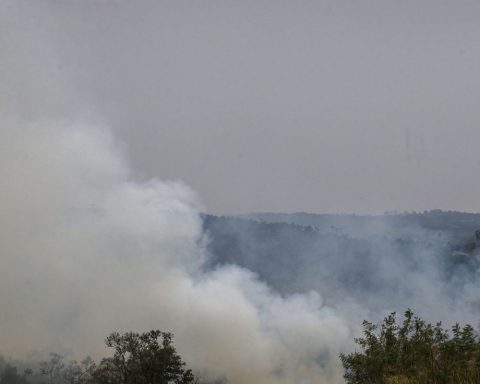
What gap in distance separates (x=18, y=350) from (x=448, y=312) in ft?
466

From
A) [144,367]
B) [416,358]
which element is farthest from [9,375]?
[416,358]

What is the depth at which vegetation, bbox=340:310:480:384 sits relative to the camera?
72.2 ft

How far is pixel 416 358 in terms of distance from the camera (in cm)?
2700

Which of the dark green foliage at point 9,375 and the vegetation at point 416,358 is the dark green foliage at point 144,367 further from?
the dark green foliage at point 9,375

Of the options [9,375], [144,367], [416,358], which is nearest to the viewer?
[416,358]

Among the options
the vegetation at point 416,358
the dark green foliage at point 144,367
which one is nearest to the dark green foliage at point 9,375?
the dark green foliage at point 144,367

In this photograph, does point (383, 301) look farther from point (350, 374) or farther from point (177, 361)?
point (350, 374)

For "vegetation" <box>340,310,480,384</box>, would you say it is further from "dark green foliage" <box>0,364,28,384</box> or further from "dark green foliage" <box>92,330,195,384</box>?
"dark green foliage" <box>0,364,28,384</box>

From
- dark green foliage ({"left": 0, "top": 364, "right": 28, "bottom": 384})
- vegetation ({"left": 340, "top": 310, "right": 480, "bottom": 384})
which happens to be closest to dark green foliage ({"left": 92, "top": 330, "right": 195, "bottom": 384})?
vegetation ({"left": 340, "top": 310, "right": 480, "bottom": 384})

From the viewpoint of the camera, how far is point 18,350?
6639 inches

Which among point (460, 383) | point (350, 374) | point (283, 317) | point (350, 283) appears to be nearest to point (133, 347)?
point (350, 374)

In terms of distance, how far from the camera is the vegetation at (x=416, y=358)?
72.2 ft

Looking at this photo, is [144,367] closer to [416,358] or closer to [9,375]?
[416,358]

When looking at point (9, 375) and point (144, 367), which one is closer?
point (144, 367)
